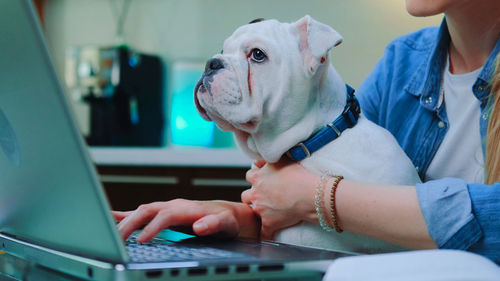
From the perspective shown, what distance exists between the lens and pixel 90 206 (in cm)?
49

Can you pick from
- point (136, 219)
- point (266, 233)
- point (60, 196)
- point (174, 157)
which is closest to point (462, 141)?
point (266, 233)

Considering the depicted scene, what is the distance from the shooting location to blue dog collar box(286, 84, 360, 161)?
919 mm

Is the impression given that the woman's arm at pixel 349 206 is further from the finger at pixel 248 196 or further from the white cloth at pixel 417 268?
the white cloth at pixel 417 268

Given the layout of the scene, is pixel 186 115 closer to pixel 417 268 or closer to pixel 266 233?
pixel 266 233

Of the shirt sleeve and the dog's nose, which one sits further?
the dog's nose

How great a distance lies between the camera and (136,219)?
0.81m

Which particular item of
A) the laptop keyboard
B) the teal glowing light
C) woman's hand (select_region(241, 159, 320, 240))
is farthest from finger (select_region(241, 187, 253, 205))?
the teal glowing light

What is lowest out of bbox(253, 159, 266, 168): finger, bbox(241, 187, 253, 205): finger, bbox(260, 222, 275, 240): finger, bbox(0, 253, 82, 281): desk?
bbox(260, 222, 275, 240): finger

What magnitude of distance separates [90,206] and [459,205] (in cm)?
49

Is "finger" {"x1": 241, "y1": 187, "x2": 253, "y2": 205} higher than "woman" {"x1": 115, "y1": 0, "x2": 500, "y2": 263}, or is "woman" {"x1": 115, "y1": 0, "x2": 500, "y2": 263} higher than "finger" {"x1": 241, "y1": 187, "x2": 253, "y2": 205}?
"woman" {"x1": 115, "y1": 0, "x2": 500, "y2": 263}

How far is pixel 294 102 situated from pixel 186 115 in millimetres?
Answer: 1674

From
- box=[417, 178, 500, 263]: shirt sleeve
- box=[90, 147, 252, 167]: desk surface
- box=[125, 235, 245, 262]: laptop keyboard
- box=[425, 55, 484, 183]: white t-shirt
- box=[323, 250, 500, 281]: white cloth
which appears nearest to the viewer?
box=[323, 250, 500, 281]: white cloth

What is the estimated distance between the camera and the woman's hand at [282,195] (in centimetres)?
87

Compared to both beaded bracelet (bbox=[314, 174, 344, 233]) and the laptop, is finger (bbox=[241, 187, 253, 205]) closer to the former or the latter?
beaded bracelet (bbox=[314, 174, 344, 233])
